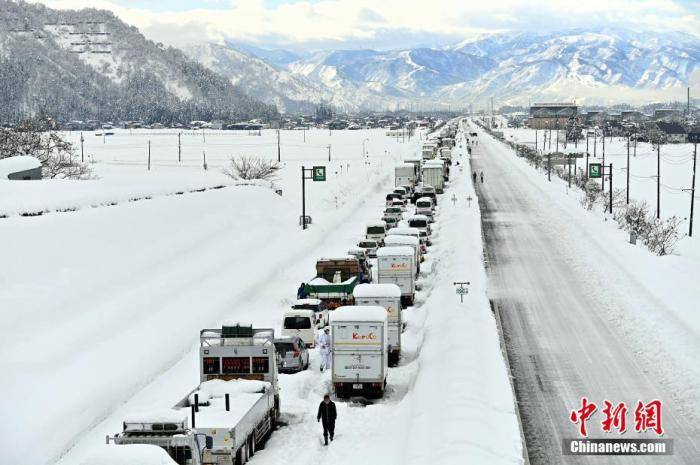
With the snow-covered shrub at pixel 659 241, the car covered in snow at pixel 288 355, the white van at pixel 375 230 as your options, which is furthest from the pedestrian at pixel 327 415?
the snow-covered shrub at pixel 659 241

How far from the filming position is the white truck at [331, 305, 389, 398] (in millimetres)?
25344

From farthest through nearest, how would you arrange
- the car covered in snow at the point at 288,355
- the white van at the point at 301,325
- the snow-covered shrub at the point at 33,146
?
the snow-covered shrub at the point at 33,146 → the white van at the point at 301,325 → the car covered in snow at the point at 288,355

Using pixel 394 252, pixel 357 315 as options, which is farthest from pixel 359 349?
pixel 394 252

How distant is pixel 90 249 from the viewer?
41.1 metres

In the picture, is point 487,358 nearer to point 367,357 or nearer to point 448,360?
point 448,360

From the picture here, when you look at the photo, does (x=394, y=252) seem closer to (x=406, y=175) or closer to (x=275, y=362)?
(x=275, y=362)

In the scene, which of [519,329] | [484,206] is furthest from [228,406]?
[484,206]

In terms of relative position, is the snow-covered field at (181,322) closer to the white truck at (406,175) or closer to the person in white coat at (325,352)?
the person in white coat at (325,352)

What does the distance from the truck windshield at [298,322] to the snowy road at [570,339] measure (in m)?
7.23

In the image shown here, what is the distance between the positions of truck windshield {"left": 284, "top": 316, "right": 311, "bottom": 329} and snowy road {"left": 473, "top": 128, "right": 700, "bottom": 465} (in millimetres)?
7225

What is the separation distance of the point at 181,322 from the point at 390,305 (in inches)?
380

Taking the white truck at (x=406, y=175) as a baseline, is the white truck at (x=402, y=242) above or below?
below

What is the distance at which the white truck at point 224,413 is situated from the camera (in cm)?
1717

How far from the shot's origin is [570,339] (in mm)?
32188
